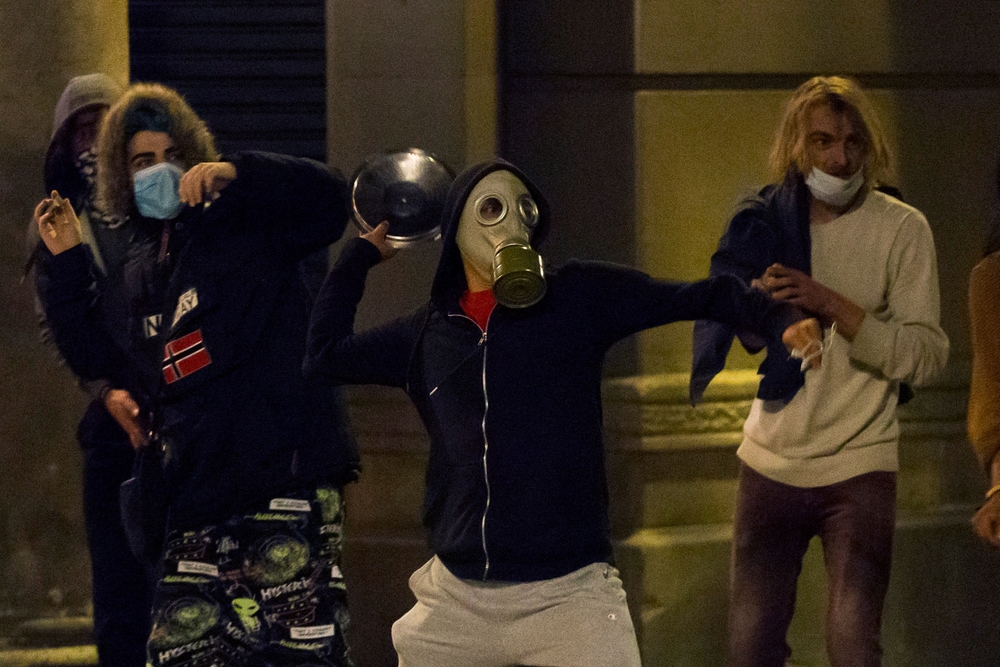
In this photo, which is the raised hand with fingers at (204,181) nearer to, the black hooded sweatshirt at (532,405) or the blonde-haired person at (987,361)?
the black hooded sweatshirt at (532,405)

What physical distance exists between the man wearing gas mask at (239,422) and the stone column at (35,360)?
1.56 metres

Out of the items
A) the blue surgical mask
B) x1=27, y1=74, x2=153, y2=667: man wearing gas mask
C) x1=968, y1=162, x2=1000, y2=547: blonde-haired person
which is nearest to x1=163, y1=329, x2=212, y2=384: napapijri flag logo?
the blue surgical mask

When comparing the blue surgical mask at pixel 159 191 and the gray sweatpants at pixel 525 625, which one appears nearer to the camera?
the gray sweatpants at pixel 525 625

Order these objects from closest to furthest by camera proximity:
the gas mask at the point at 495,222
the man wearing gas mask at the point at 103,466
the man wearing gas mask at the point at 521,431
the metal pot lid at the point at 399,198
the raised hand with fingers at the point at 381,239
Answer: the man wearing gas mask at the point at 521,431, the gas mask at the point at 495,222, the raised hand with fingers at the point at 381,239, the metal pot lid at the point at 399,198, the man wearing gas mask at the point at 103,466

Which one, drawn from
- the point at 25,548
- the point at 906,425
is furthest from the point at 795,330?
the point at 25,548

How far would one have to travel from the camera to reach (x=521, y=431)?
384 cm

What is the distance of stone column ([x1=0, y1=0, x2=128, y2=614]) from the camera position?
6.07 metres

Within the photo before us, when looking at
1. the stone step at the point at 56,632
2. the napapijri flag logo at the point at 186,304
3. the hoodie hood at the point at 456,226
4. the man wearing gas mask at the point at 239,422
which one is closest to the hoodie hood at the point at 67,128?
the man wearing gas mask at the point at 239,422

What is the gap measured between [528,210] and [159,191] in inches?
44.8

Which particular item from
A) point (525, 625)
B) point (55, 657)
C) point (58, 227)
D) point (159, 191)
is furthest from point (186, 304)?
point (55, 657)

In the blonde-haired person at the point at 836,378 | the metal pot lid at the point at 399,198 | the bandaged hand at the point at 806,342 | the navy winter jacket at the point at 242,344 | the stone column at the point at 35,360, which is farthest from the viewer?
the stone column at the point at 35,360

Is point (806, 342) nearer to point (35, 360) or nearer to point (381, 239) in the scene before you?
point (381, 239)

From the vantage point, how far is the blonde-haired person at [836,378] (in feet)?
15.3

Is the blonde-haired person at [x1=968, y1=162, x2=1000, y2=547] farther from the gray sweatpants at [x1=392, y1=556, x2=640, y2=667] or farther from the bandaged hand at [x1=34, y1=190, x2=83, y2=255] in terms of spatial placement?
the bandaged hand at [x1=34, y1=190, x2=83, y2=255]
